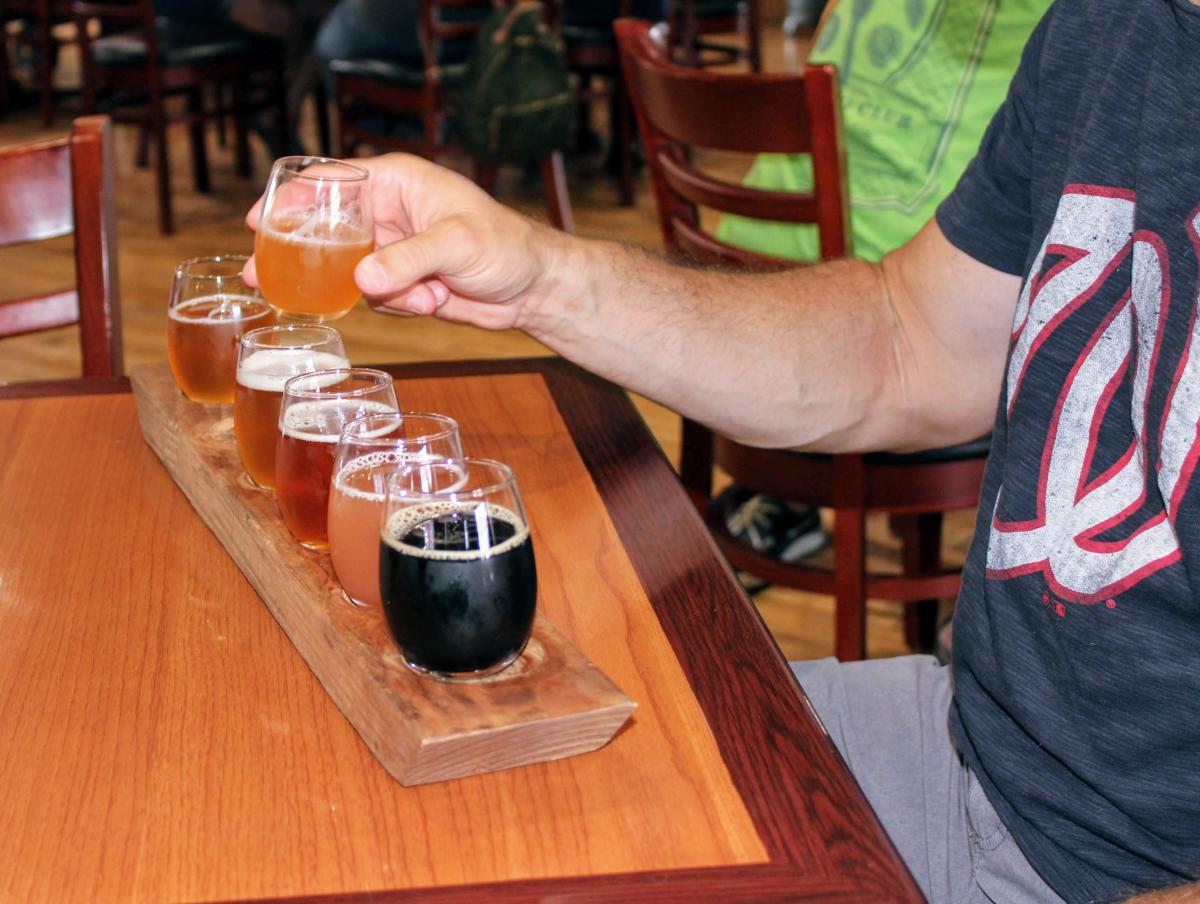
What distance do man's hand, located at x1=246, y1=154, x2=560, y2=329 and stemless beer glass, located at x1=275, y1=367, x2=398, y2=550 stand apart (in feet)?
0.35

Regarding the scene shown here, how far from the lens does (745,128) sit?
167cm

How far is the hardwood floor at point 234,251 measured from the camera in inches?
96.2

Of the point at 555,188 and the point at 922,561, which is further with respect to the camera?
the point at 555,188

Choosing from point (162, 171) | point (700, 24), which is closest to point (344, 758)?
point (162, 171)

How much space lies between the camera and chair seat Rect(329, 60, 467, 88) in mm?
4121

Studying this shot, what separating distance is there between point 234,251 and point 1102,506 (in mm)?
3601

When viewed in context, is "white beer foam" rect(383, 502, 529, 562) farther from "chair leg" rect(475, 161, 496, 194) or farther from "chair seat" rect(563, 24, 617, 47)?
"chair seat" rect(563, 24, 617, 47)

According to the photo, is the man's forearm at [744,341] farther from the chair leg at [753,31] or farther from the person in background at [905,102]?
the chair leg at [753,31]

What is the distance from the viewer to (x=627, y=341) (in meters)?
1.17

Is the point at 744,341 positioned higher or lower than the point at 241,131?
higher

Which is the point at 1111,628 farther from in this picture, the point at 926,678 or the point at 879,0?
the point at 879,0

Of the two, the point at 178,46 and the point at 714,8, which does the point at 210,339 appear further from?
the point at 714,8

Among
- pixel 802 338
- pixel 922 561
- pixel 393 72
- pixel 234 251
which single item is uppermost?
pixel 393 72

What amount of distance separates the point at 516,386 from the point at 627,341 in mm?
158
